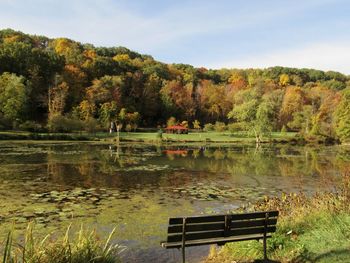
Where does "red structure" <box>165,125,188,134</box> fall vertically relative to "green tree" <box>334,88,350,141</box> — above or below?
below

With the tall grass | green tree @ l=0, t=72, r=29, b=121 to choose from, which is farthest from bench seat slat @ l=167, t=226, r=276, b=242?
green tree @ l=0, t=72, r=29, b=121

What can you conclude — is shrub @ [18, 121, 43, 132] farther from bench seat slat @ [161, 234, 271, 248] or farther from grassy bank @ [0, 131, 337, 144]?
bench seat slat @ [161, 234, 271, 248]

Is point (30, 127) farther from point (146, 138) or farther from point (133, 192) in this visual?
point (133, 192)

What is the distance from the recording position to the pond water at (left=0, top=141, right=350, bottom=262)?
11.1m

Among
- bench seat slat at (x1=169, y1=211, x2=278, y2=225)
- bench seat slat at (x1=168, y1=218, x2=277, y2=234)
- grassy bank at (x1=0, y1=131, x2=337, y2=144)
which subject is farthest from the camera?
grassy bank at (x1=0, y1=131, x2=337, y2=144)

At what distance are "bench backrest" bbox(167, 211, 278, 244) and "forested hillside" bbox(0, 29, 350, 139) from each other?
188 feet

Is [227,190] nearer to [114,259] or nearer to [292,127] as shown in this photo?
[114,259]

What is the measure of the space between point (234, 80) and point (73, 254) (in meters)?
125

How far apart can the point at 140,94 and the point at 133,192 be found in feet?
274

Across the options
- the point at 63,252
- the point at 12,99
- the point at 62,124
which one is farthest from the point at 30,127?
the point at 63,252

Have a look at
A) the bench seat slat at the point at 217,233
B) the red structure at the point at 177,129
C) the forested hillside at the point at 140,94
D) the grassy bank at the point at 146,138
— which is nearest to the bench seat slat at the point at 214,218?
the bench seat slat at the point at 217,233

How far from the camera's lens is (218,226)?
7324 mm

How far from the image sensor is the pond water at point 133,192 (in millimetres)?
11070

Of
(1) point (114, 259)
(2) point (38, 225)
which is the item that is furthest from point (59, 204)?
(1) point (114, 259)
